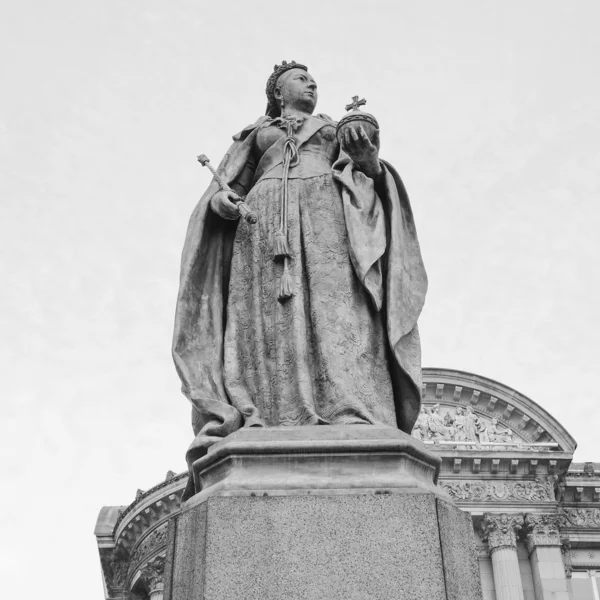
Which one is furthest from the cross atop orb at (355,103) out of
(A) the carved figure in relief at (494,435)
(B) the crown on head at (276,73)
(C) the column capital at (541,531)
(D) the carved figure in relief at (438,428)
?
(A) the carved figure in relief at (494,435)

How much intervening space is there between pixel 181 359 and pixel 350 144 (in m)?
Result: 1.62

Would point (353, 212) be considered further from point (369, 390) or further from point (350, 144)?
point (369, 390)

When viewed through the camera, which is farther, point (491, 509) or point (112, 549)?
point (112, 549)

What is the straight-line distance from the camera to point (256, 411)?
518 centimetres

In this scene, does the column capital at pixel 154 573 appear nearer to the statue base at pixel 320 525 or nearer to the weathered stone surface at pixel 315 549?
the statue base at pixel 320 525

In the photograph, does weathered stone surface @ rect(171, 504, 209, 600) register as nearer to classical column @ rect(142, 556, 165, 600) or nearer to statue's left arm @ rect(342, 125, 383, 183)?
statue's left arm @ rect(342, 125, 383, 183)

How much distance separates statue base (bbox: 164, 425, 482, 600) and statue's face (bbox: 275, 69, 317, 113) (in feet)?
8.53

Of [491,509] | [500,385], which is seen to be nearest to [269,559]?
[491,509]

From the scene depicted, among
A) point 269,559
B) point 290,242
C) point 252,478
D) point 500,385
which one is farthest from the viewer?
point 500,385

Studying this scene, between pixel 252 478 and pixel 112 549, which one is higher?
pixel 112 549

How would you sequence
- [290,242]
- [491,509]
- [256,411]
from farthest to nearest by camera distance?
[491,509]
[290,242]
[256,411]

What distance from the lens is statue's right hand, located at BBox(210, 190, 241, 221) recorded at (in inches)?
229

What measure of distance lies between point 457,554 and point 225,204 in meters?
2.48

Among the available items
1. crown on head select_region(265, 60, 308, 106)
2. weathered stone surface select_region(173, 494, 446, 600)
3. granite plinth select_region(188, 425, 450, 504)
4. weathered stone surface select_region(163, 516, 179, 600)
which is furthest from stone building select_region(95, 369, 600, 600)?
weathered stone surface select_region(173, 494, 446, 600)
